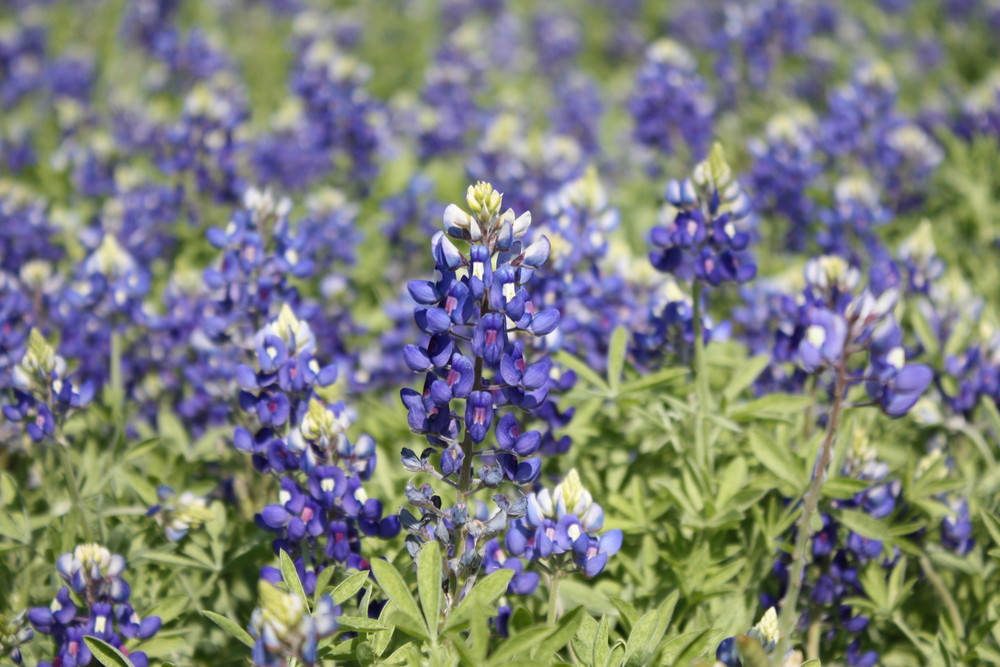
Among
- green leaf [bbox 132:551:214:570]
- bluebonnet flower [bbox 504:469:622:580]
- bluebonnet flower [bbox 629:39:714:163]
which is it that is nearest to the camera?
→ bluebonnet flower [bbox 504:469:622:580]

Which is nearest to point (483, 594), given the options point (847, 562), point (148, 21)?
point (847, 562)

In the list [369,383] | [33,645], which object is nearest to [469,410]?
[33,645]

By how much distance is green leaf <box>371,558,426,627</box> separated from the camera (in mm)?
2035

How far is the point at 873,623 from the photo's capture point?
288cm

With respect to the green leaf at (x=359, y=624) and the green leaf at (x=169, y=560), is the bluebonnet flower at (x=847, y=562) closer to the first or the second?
the green leaf at (x=359, y=624)

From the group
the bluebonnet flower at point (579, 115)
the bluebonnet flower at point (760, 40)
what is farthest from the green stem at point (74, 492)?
the bluebonnet flower at point (760, 40)

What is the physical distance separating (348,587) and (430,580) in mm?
283

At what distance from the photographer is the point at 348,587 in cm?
221

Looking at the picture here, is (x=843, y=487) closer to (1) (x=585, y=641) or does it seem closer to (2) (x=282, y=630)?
(1) (x=585, y=641)

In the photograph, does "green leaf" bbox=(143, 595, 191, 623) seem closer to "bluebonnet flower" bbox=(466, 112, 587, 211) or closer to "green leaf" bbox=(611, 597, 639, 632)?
"green leaf" bbox=(611, 597, 639, 632)

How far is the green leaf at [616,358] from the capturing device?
300 cm

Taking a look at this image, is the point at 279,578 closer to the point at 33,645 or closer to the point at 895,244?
the point at 33,645

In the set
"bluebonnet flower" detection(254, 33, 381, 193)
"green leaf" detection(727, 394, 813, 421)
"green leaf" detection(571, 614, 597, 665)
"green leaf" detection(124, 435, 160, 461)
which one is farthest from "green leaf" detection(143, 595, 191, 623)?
"bluebonnet flower" detection(254, 33, 381, 193)

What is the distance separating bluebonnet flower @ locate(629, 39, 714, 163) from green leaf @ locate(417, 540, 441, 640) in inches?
165
